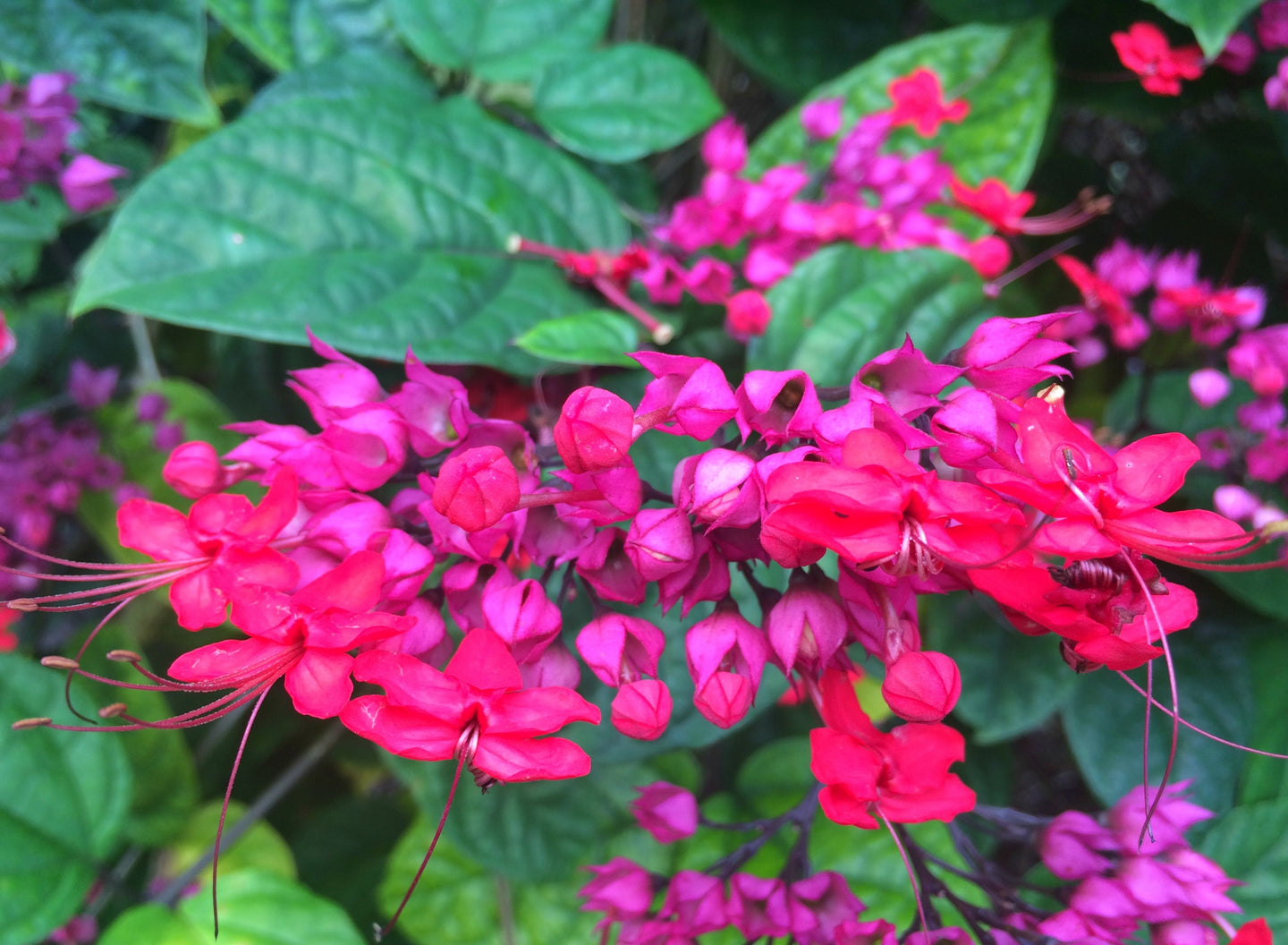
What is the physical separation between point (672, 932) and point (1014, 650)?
0.50 metres

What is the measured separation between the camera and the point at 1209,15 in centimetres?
70

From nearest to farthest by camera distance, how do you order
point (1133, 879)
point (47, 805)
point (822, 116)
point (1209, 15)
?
1. point (1133, 879)
2. point (1209, 15)
3. point (47, 805)
4. point (822, 116)

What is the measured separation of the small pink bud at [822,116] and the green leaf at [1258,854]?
0.73 m

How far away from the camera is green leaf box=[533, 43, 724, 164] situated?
916 mm

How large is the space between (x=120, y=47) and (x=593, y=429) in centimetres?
81

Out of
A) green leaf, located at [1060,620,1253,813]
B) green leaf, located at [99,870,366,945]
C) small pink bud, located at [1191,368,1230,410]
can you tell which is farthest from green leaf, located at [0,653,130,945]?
small pink bud, located at [1191,368,1230,410]

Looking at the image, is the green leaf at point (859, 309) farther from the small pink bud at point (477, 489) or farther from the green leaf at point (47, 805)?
the green leaf at point (47, 805)

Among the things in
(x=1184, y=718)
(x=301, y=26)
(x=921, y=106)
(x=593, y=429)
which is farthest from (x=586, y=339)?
(x=1184, y=718)

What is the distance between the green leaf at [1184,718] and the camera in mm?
862

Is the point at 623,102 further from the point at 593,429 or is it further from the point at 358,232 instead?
the point at 593,429

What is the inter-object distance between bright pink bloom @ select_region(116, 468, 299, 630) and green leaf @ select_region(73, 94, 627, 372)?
6.7 inches

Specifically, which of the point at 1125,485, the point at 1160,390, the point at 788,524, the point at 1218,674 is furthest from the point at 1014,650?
the point at 788,524

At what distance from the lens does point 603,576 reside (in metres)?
0.48

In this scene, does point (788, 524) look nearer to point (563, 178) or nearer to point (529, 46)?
point (563, 178)
